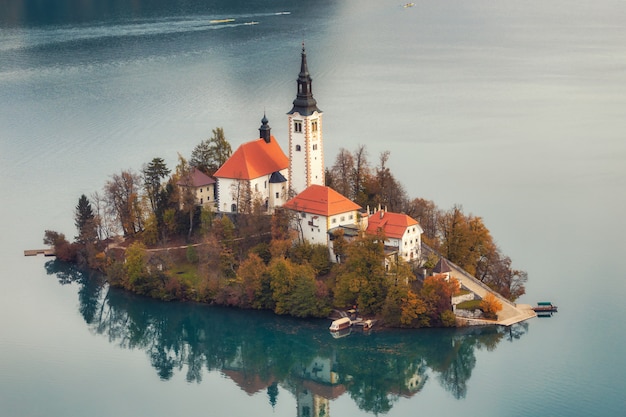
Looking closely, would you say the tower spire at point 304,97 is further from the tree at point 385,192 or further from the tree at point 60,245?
the tree at point 60,245

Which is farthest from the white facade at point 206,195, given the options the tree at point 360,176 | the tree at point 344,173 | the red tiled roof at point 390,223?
the red tiled roof at point 390,223

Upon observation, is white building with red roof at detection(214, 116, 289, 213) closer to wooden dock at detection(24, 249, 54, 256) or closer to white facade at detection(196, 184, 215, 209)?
white facade at detection(196, 184, 215, 209)

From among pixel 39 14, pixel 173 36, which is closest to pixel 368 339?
pixel 173 36

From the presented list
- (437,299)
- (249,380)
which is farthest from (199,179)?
(437,299)

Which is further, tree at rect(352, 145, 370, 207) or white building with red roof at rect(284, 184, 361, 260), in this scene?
tree at rect(352, 145, 370, 207)

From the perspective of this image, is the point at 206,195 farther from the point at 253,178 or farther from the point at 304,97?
the point at 304,97

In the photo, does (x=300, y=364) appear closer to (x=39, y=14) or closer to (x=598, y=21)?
(x=598, y=21)

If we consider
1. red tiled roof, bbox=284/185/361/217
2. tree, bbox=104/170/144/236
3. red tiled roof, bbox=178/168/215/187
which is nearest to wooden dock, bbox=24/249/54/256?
tree, bbox=104/170/144/236
